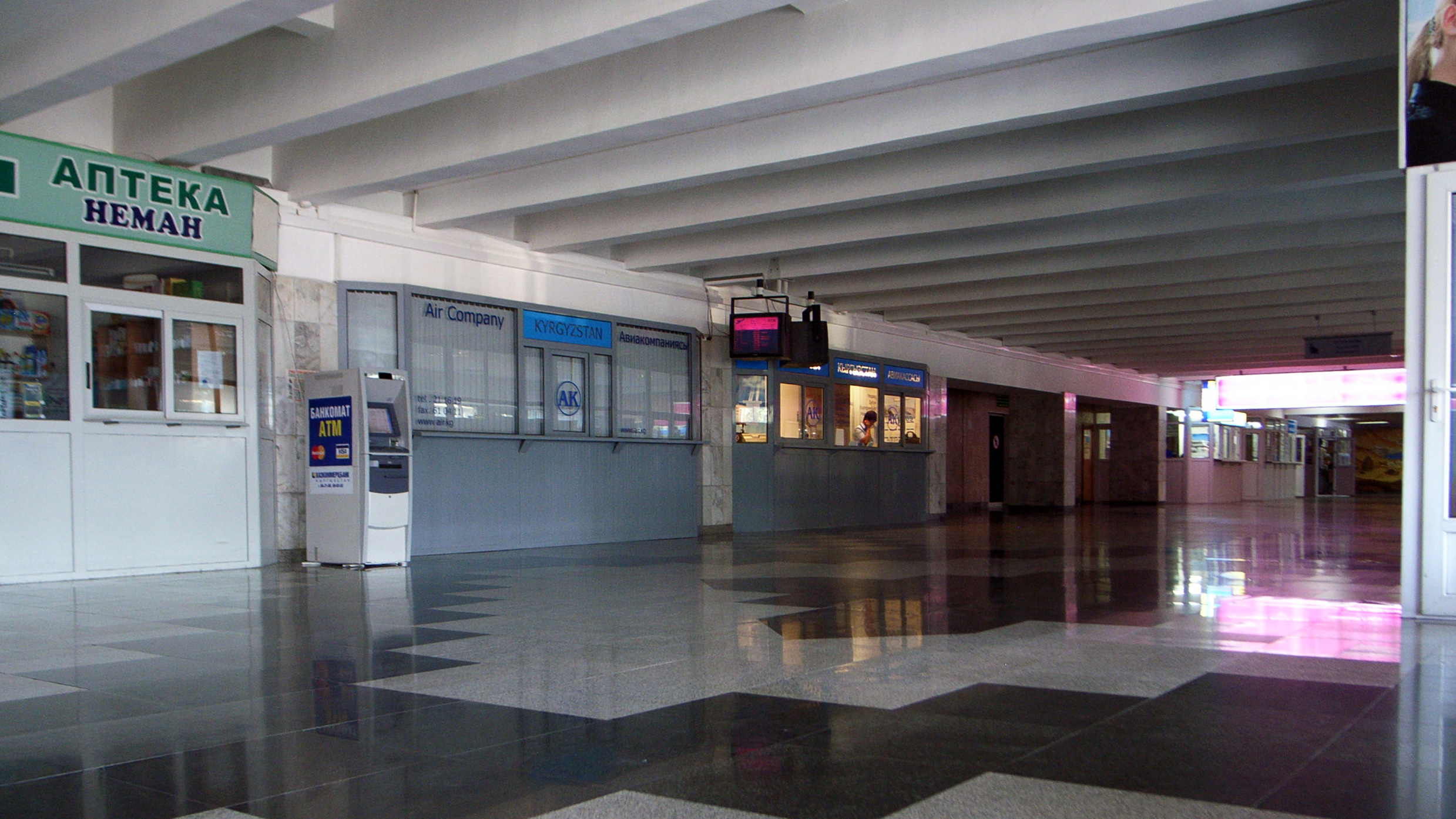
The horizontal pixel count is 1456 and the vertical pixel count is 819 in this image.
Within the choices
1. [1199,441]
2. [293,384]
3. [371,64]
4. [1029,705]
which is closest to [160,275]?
[293,384]

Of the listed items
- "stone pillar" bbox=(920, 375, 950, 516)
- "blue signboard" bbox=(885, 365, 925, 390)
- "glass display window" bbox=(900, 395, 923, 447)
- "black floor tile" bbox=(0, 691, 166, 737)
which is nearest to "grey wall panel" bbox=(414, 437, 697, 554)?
"blue signboard" bbox=(885, 365, 925, 390)

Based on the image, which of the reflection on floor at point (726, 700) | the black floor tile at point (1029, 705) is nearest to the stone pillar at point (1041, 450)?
the reflection on floor at point (726, 700)

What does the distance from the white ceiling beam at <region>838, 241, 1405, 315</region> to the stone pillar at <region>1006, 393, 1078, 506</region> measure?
924cm

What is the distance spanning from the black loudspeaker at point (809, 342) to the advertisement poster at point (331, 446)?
278 inches

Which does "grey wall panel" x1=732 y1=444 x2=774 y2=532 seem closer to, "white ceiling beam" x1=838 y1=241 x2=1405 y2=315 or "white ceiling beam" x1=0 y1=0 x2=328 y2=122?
"white ceiling beam" x1=838 y1=241 x2=1405 y2=315

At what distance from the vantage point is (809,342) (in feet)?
51.6

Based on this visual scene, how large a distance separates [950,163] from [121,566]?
314 inches

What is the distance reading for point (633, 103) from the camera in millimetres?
8445

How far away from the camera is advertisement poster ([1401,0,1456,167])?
20.1 ft

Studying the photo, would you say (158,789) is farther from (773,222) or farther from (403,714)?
(773,222)

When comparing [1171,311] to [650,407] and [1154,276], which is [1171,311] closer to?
[1154,276]

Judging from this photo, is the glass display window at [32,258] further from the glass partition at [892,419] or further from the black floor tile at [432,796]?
the glass partition at [892,419]

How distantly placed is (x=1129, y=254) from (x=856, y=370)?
5.59 meters

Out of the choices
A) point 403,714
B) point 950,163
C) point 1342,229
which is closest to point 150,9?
point 403,714
